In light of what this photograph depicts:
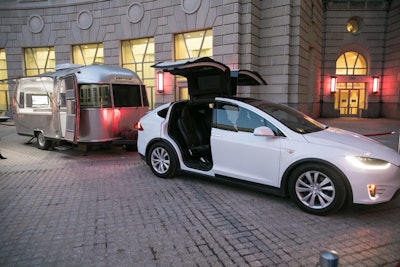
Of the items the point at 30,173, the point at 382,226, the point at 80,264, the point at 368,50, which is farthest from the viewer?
the point at 368,50

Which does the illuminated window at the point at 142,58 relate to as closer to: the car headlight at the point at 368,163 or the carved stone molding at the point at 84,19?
the carved stone molding at the point at 84,19

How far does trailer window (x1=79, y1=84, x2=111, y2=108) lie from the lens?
27.2 ft

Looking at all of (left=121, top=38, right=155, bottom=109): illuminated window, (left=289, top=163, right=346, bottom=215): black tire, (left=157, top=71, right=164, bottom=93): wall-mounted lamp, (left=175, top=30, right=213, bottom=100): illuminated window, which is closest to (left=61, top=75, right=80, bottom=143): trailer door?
(left=289, top=163, right=346, bottom=215): black tire

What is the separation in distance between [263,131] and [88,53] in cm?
1764

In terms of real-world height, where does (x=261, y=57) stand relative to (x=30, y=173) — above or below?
above

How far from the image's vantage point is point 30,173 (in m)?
6.63

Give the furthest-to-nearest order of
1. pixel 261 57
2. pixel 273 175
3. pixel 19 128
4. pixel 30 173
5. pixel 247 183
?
1. pixel 261 57
2. pixel 19 128
3. pixel 30 173
4. pixel 247 183
5. pixel 273 175

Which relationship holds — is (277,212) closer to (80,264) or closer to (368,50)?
(80,264)

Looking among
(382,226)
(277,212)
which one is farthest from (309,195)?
(382,226)

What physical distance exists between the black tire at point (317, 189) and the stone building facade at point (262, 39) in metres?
10.5

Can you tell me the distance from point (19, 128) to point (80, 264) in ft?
31.1

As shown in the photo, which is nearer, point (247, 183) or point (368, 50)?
point (247, 183)

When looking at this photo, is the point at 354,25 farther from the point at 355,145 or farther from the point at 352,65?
the point at 355,145

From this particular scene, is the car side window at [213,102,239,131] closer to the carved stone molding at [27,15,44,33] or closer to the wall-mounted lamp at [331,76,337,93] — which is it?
the carved stone molding at [27,15,44,33]
